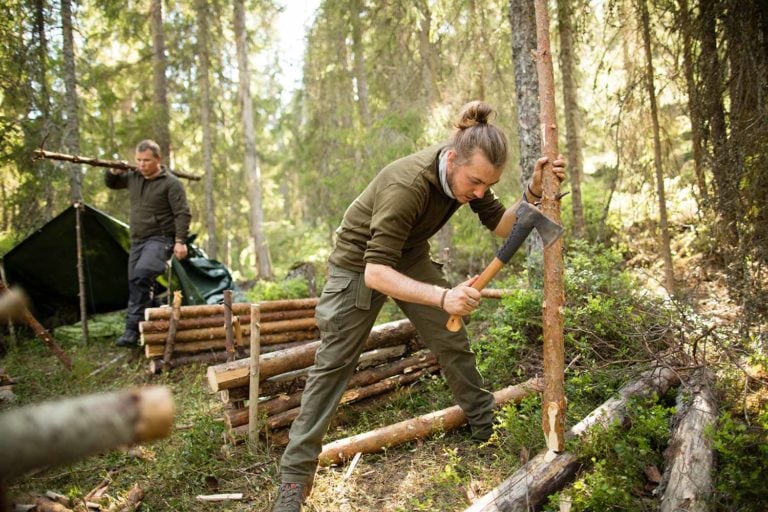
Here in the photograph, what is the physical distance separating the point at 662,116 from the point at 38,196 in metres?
9.51

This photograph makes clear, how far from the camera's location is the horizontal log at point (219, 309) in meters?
5.74

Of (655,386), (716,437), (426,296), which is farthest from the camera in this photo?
(655,386)

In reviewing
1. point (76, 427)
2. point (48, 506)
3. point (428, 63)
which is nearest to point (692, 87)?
point (428, 63)

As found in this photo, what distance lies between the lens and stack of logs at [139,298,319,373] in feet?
18.7

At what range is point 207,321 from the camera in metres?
6.09

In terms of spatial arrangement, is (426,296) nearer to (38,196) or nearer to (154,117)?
(38,196)

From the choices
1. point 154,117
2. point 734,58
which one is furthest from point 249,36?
point 734,58

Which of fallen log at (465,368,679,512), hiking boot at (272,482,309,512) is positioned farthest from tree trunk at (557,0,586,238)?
hiking boot at (272,482,309,512)

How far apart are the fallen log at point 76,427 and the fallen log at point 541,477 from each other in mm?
2285

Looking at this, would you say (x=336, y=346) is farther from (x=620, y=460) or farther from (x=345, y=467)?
(x=620, y=460)

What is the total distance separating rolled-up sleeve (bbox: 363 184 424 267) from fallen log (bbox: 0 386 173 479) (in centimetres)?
207

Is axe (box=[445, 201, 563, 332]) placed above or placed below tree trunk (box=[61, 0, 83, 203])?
below

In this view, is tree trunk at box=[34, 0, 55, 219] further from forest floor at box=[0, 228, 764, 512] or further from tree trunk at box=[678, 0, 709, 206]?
tree trunk at box=[678, 0, 709, 206]

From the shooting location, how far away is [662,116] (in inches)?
278
